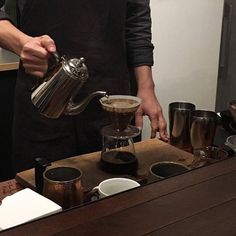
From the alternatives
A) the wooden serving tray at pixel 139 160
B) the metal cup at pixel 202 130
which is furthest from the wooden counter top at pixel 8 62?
the metal cup at pixel 202 130

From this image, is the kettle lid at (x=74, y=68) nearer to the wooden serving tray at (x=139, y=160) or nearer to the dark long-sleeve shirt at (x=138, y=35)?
the wooden serving tray at (x=139, y=160)

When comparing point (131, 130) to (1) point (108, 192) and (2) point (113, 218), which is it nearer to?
(1) point (108, 192)

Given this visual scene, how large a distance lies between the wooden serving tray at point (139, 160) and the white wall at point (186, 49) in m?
1.05

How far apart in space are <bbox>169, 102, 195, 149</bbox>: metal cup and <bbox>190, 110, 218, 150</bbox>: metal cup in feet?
0.12

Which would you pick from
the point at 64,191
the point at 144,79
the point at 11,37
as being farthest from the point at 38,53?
the point at 144,79

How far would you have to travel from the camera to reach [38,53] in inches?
39.9

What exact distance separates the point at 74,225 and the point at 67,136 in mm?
642

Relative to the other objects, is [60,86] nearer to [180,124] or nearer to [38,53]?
[38,53]

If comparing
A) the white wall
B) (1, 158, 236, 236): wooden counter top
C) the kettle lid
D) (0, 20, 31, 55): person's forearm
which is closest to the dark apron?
(0, 20, 31, 55): person's forearm

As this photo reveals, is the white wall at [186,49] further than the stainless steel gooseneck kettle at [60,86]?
Yes

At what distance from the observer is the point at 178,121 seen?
1228mm

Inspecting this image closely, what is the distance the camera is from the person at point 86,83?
4.28ft

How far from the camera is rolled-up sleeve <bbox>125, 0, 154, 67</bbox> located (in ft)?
4.87

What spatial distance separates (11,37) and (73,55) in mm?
213
